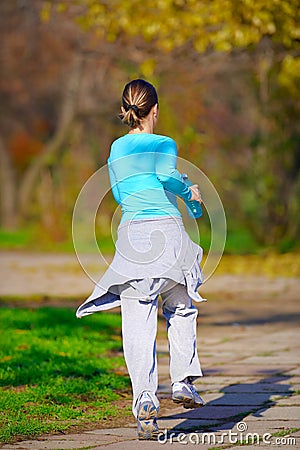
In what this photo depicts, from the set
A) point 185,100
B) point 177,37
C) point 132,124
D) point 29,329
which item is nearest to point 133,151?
point 132,124

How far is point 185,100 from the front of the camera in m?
21.5

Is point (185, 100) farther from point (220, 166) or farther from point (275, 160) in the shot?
point (275, 160)

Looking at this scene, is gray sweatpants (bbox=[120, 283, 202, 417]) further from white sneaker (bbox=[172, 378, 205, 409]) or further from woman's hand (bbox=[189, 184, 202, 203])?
woman's hand (bbox=[189, 184, 202, 203])

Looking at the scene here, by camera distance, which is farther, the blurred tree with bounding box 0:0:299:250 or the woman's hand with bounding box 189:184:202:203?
the blurred tree with bounding box 0:0:299:250

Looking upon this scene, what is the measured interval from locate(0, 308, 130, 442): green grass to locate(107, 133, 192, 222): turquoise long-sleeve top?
131 centimetres

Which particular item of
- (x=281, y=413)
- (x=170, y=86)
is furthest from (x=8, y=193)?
(x=281, y=413)

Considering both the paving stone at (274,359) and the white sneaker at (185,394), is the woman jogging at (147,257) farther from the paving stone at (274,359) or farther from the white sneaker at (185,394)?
the paving stone at (274,359)

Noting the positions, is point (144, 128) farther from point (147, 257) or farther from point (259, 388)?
point (259, 388)

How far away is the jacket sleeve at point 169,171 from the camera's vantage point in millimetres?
4719

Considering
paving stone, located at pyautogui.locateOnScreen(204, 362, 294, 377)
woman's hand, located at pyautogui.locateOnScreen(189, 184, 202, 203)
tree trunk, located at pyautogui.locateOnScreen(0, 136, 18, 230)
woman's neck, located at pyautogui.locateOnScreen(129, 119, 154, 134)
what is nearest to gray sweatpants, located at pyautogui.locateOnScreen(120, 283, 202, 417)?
woman's hand, located at pyautogui.locateOnScreen(189, 184, 202, 203)

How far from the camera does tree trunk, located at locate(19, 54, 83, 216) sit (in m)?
28.4

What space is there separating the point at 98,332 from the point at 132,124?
13.2 ft

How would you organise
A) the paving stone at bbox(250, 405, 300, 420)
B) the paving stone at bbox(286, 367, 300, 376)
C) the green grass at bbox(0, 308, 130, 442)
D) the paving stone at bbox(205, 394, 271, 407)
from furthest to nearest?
the paving stone at bbox(286, 367, 300, 376) < the paving stone at bbox(205, 394, 271, 407) < the green grass at bbox(0, 308, 130, 442) < the paving stone at bbox(250, 405, 300, 420)

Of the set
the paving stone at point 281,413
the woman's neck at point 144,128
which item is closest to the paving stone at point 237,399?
the paving stone at point 281,413
